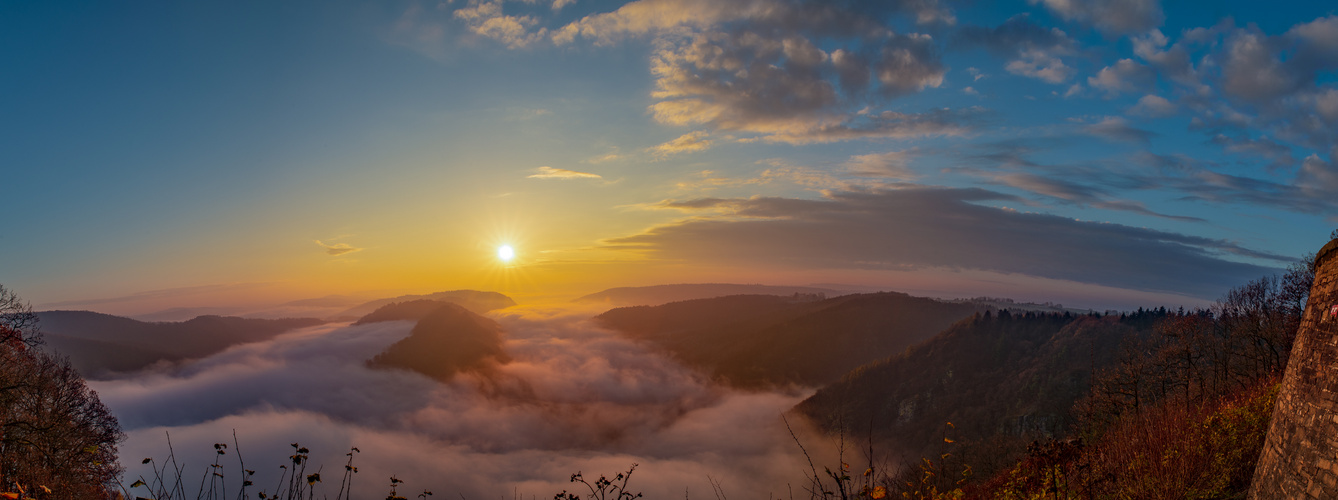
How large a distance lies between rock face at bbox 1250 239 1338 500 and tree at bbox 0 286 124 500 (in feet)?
125

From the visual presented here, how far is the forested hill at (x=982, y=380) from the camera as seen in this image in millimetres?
104812

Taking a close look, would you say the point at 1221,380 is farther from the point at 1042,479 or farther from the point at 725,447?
the point at 725,447

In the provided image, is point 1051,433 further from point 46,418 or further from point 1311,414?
point 46,418

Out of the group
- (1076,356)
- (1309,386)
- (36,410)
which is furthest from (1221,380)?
(1076,356)

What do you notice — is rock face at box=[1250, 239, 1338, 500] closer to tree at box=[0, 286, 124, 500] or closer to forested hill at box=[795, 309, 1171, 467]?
tree at box=[0, 286, 124, 500]

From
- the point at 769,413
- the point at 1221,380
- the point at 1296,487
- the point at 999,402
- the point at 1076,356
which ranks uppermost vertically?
the point at 1296,487

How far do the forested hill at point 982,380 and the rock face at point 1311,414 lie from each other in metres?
91.2

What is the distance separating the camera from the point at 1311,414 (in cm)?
1130

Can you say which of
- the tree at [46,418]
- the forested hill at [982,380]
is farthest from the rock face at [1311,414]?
the forested hill at [982,380]

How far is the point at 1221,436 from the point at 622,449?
192887 mm

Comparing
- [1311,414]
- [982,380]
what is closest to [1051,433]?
[1311,414]

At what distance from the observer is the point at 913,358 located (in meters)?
149

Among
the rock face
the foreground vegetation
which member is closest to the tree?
the foreground vegetation

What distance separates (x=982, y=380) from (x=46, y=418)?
144943mm
